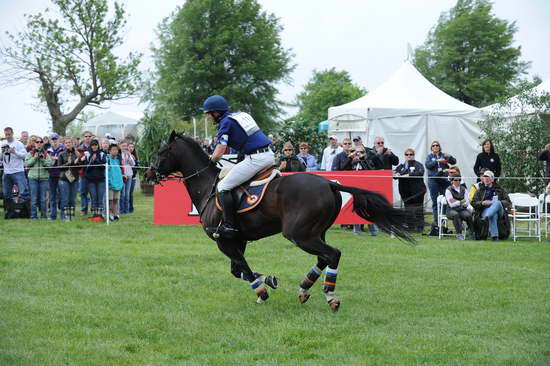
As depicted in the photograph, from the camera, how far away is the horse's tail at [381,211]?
24.7 ft

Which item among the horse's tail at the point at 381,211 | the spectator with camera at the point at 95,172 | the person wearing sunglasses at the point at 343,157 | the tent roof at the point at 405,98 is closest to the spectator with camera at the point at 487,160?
the person wearing sunglasses at the point at 343,157

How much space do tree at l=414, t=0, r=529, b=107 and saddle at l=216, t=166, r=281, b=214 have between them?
39802 millimetres

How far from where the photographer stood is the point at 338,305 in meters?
7.06

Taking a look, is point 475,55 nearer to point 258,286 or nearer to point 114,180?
point 114,180

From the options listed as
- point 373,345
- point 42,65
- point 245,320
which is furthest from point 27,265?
point 42,65

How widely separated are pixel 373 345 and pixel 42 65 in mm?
28516

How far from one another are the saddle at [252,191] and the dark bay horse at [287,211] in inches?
2.6

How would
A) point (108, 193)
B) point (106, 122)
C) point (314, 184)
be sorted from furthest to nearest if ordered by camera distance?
point (106, 122)
point (108, 193)
point (314, 184)

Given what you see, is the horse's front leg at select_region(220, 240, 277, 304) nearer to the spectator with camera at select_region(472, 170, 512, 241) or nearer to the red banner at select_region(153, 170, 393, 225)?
the red banner at select_region(153, 170, 393, 225)

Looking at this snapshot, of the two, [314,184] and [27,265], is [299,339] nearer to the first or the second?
[314,184]

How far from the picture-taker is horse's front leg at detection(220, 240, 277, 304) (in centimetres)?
752

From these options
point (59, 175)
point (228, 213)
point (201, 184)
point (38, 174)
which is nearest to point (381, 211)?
point (228, 213)

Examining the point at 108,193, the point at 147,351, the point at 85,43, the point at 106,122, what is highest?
the point at 85,43

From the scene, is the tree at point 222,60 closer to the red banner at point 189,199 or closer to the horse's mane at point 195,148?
the red banner at point 189,199
